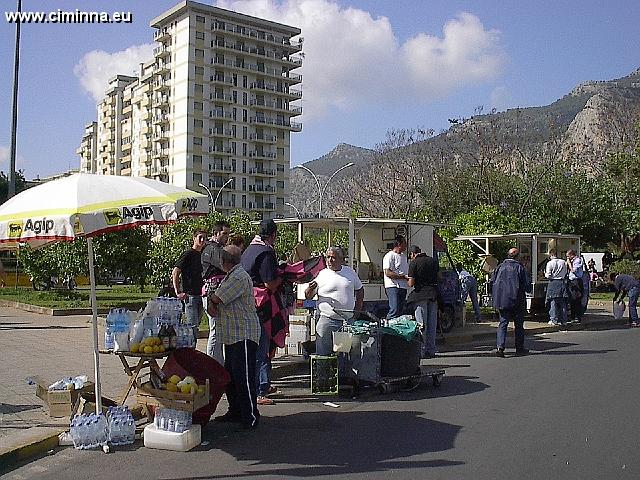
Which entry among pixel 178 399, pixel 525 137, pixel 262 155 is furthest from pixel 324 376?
pixel 262 155

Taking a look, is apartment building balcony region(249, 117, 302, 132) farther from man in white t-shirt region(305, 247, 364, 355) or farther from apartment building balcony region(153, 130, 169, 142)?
man in white t-shirt region(305, 247, 364, 355)

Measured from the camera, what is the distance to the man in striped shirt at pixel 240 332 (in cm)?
730

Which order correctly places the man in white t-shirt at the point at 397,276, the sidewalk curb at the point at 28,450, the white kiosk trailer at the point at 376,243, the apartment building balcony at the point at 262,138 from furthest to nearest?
the apartment building balcony at the point at 262,138, the white kiosk trailer at the point at 376,243, the man in white t-shirt at the point at 397,276, the sidewalk curb at the point at 28,450

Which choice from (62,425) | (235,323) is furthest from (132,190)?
(62,425)

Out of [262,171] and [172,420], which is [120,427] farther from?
[262,171]

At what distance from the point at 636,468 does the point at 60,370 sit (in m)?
7.44

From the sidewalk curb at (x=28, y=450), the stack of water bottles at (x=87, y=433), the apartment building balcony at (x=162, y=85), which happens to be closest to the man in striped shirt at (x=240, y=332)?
the stack of water bottles at (x=87, y=433)

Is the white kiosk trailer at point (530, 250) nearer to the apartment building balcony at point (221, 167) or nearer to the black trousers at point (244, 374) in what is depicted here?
the black trousers at point (244, 374)

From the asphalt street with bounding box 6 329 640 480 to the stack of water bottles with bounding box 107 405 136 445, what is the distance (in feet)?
0.34

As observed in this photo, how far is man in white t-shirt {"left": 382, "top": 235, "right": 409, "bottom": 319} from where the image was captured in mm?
12414

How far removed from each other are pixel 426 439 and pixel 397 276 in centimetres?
545

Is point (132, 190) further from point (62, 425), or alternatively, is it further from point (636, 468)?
point (636, 468)

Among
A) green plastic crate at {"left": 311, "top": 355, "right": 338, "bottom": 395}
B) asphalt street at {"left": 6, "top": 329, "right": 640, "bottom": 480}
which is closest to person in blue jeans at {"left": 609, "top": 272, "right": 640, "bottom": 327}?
asphalt street at {"left": 6, "top": 329, "right": 640, "bottom": 480}

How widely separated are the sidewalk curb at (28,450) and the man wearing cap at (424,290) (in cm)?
662
